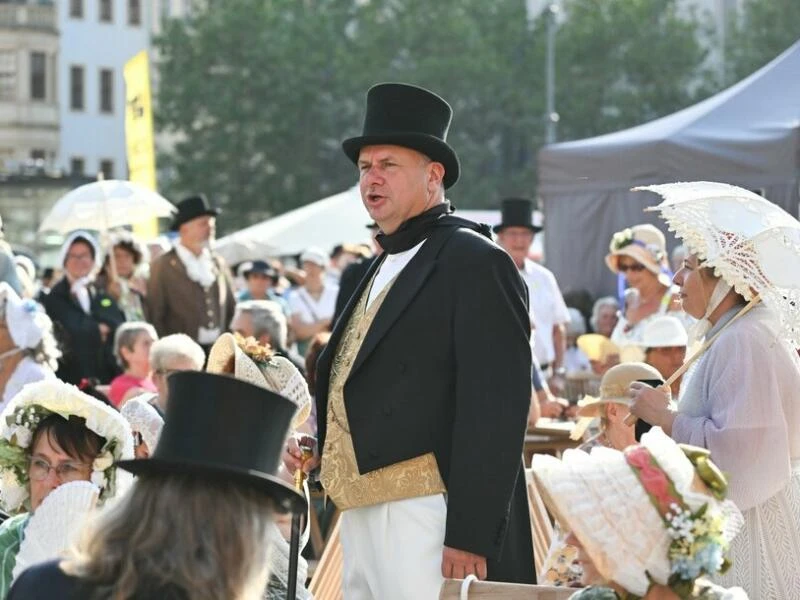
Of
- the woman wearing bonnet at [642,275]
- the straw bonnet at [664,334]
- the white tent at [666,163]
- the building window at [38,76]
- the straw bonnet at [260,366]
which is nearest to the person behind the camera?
the straw bonnet at [260,366]

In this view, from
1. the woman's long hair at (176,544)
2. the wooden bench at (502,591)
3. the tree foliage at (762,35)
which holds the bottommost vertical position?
the wooden bench at (502,591)

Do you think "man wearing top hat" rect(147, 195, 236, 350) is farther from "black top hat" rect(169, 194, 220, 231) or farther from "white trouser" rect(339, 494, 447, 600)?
"white trouser" rect(339, 494, 447, 600)

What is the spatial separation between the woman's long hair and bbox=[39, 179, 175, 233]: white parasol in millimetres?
10997

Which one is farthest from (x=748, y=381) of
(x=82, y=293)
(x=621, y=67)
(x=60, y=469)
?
(x=621, y=67)

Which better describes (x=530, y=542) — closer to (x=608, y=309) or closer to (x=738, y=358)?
(x=738, y=358)

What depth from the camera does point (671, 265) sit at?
1545cm

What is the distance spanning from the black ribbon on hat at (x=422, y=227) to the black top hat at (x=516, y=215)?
19.8 ft

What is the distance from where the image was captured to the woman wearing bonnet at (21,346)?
8.99 m

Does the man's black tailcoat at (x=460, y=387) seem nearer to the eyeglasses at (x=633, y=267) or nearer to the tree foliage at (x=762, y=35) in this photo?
the eyeglasses at (x=633, y=267)

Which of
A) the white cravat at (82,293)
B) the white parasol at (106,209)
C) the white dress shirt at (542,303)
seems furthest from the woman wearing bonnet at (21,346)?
the white parasol at (106,209)

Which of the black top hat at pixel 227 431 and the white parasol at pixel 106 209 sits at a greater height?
the black top hat at pixel 227 431

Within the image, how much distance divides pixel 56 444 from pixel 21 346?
3585mm

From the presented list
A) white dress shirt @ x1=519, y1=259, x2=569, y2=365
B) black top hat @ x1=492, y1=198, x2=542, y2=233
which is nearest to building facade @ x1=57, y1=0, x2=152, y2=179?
black top hat @ x1=492, y1=198, x2=542, y2=233

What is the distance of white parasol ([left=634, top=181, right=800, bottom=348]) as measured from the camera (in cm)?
580
